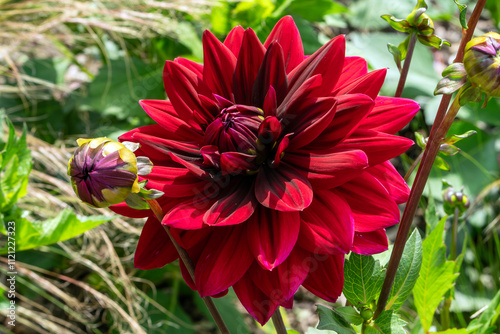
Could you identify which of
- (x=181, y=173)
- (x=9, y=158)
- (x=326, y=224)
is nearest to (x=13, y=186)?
(x=9, y=158)

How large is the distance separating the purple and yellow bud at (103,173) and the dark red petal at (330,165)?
0.43 ft

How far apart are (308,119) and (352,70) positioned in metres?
0.08

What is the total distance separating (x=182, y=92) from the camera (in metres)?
0.41

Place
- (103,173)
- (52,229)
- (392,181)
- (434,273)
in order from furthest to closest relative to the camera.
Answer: (52,229), (434,273), (392,181), (103,173)

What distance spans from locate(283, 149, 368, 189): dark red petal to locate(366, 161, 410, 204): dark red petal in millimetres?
48

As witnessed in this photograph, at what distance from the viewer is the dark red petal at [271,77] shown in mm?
391

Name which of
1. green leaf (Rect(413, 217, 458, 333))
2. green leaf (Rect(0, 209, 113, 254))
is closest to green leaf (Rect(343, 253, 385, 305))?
green leaf (Rect(413, 217, 458, 333))

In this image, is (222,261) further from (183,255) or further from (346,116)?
(346,116)

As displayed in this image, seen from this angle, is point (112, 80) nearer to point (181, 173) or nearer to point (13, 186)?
point (13, 186)

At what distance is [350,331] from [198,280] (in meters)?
0.14

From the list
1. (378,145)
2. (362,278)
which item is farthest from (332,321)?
(378,145)

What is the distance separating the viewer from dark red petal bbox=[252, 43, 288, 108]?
39 centimetres

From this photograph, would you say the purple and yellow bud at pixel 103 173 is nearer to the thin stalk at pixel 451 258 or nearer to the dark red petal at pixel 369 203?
the dark red petal at pixel 369 203

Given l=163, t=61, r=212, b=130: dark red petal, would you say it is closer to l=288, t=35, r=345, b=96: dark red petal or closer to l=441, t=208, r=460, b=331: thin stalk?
l=288, t=35, r=345, b=96: dark red petal
